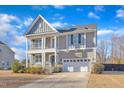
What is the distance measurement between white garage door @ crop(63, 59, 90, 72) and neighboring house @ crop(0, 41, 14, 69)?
841 centimetres

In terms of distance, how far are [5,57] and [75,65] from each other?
13.6 m

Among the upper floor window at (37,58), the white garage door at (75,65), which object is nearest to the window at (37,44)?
the upper floor window at (37,58)

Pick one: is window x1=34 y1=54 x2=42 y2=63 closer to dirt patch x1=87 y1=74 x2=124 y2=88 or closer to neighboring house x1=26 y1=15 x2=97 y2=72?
neighboring house x1=26 y1=15 x2=97 y2=72

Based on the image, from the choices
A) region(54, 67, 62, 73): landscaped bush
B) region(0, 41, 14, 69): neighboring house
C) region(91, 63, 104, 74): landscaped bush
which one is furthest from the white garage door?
region(0, 41, 14, 69): neighboring house

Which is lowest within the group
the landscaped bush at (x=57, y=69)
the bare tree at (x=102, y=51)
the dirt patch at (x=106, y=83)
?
the dirt patch at (x=106, y=83)

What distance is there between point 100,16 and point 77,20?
8.55 ft

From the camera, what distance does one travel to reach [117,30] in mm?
31531

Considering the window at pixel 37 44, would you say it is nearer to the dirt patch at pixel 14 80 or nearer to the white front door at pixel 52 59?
the white front door at pixel 52 59

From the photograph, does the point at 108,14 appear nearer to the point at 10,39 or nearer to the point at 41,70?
the point at 41,70

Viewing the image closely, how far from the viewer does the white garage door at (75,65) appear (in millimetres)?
31516

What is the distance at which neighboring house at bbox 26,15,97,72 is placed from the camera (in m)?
32.2

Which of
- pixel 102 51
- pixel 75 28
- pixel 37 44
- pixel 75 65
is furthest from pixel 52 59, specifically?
pixel 102 51

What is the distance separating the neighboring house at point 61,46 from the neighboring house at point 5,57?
4.31 metres
